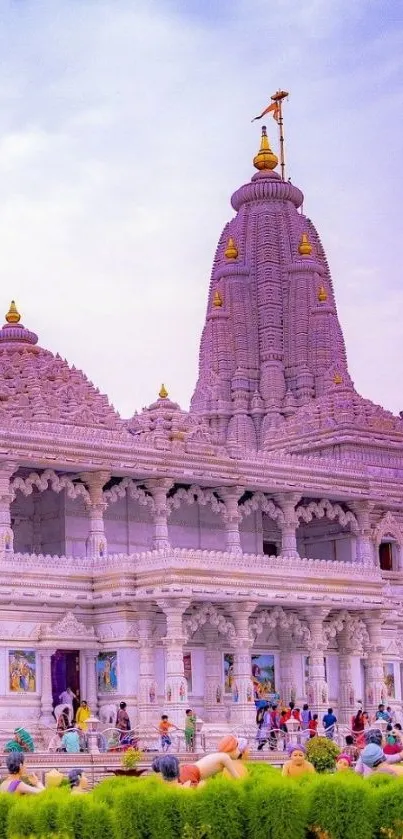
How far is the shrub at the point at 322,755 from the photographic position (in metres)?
23.1

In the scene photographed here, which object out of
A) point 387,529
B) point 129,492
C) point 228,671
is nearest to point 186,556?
point 228,671

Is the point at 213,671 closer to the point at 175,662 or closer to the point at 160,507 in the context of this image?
the point at 175,662

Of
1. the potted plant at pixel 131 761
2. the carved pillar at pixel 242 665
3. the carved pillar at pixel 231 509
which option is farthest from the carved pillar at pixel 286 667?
the potted plant at pixel 131 761

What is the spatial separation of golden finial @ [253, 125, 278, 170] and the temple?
16.7 m

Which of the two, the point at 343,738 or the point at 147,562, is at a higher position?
the point at 147,562

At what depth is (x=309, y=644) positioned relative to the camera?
133ft

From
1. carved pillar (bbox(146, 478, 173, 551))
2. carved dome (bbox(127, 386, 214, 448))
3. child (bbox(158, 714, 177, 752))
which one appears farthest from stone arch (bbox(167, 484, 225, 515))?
child (bbox(158, 714, 177, 752))

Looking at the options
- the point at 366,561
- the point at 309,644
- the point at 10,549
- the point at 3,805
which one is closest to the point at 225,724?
the point at 309,644

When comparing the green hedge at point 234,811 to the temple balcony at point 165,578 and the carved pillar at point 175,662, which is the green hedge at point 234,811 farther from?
the temple balcony at point 165,578

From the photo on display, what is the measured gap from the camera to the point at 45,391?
41.7 m

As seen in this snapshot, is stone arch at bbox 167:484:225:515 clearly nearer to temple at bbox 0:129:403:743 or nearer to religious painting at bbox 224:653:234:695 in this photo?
temple at bbox 0:129:403:743

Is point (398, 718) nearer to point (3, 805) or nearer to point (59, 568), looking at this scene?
point (59, 568)

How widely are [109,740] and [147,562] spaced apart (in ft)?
16.1

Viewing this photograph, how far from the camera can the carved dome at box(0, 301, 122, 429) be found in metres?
41.0
